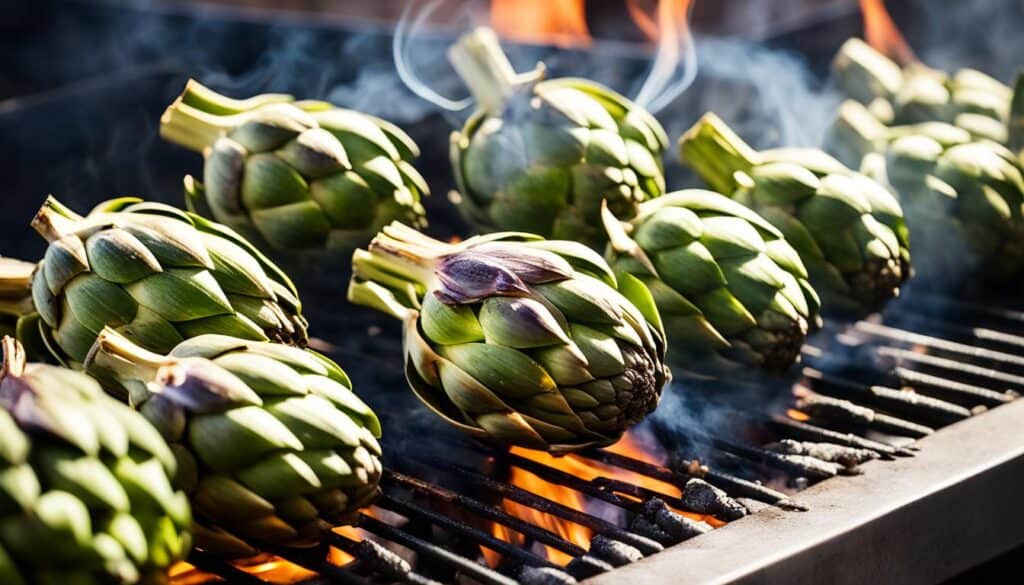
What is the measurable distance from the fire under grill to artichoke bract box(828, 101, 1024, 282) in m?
0.29

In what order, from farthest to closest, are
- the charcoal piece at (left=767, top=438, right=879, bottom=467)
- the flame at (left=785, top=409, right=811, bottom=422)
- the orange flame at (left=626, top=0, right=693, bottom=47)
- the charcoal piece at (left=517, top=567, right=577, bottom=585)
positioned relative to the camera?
1. the orange flame at (left=626, top=0, right=693, bottom=47)
2. the flame at (left=785, top=409, right=811, bottom=422)
3. the charcoal piece at (left=767, top=438, right=879, bottom=467)
4. the charcoal piece at (left=517, top=567, right=577, bottom=585)

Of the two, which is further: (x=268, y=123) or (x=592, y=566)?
(x=268, y=123)

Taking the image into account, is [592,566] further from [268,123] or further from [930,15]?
[930,15]

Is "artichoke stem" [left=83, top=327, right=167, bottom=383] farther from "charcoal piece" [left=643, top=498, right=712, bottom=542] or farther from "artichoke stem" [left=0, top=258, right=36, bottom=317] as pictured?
"charcoal piece" [left=643, top=498, right=712, bottom=542]

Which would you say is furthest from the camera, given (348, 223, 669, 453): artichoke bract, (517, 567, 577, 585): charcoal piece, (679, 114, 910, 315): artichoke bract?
(679, 114, 910, 315): artichoke bract

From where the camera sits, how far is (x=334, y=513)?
149 centimetres

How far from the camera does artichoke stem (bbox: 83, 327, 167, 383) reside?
4.92 ft

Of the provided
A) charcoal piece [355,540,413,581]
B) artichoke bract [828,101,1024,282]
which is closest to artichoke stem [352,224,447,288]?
charcoal piece [355,540,413,581]

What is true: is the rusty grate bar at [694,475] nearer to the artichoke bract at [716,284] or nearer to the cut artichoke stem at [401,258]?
the artichoke bract at [716,284]

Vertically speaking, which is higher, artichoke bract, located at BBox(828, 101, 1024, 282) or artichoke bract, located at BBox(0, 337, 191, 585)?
artichoke bract, located at BBox(828, 101, 1024, 282)

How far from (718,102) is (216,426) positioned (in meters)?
2.02

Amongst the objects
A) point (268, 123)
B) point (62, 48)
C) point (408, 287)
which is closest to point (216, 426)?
point (408, 287)

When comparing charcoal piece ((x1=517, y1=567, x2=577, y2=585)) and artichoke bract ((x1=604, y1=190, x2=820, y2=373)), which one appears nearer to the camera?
charcoal piece ((x1=517, y1=567, x2=577, y2=585))

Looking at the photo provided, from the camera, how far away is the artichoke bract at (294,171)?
2.07 metres
